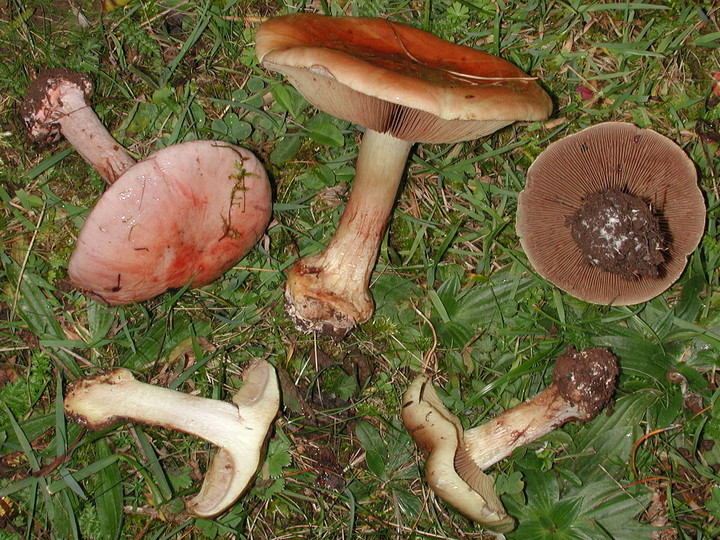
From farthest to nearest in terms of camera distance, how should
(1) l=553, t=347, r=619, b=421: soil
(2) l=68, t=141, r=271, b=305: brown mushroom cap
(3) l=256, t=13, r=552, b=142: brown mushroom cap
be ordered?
(1) l=553, t=347, r=619, b=421: soil → (2) l=68, t=141, r=271, b=305: brown mushroom cap → (3) l=256, t=13, r=552, b=142: brown mushroom cap

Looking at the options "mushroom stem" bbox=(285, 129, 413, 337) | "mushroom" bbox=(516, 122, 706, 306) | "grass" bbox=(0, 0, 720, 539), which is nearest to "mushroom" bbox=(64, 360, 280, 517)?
"grass" bbox=(0, 0, 720, 539)

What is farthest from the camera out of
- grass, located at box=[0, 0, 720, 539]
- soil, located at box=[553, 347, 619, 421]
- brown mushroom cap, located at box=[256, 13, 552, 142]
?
grass, located at box=[0, 0, 720, 539]

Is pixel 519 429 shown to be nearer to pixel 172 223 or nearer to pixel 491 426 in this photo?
pixel 491 426

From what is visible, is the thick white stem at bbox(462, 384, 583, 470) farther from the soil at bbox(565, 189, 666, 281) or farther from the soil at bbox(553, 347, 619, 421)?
the soil at bbox(565, 189, 666, 281)

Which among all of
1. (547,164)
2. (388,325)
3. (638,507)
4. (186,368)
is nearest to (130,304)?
(186,368)

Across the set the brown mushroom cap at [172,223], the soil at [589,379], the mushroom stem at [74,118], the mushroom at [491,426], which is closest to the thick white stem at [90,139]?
the mushroom stem at [74,118]

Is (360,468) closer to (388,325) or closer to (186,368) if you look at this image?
(388,325)

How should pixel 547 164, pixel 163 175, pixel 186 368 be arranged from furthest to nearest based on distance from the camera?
pixel 186 368 → pixel 547 164 → pixel 163 175

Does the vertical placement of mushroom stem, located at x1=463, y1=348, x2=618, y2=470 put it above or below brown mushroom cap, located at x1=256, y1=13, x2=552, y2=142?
below
